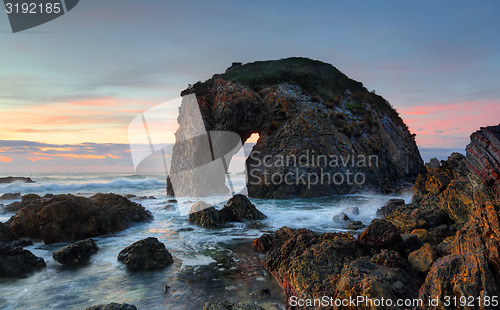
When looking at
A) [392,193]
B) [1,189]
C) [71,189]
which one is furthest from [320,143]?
[1,189]

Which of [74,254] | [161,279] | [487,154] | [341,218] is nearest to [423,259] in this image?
[487,154]

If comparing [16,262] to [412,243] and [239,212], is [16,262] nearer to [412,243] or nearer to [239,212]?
[239,212]

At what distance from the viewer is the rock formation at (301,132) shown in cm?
2580

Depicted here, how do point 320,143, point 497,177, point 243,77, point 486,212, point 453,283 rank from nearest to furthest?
point 453,283, point 486,212, point 497,177, point 320,143, point 243,77

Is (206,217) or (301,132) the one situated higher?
(301,132)

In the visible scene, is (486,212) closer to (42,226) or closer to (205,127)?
(42,226)

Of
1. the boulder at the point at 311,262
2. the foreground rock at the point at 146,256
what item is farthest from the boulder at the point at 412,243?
the foreground rock at the point at 146,256

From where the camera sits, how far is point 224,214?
1408 cm

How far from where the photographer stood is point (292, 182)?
81.1ft

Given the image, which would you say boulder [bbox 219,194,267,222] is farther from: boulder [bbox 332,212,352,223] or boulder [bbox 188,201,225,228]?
boulder [bbox 332,212,352,223]

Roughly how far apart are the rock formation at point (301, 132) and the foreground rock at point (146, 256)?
54.3ft

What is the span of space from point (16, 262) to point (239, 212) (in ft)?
28.9

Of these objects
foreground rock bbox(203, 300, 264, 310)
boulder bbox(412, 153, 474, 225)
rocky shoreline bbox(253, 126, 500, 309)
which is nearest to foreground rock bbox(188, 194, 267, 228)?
rocky shoreline bbox(253, 126, 500, 309)

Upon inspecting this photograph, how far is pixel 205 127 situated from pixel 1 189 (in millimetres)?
30957
